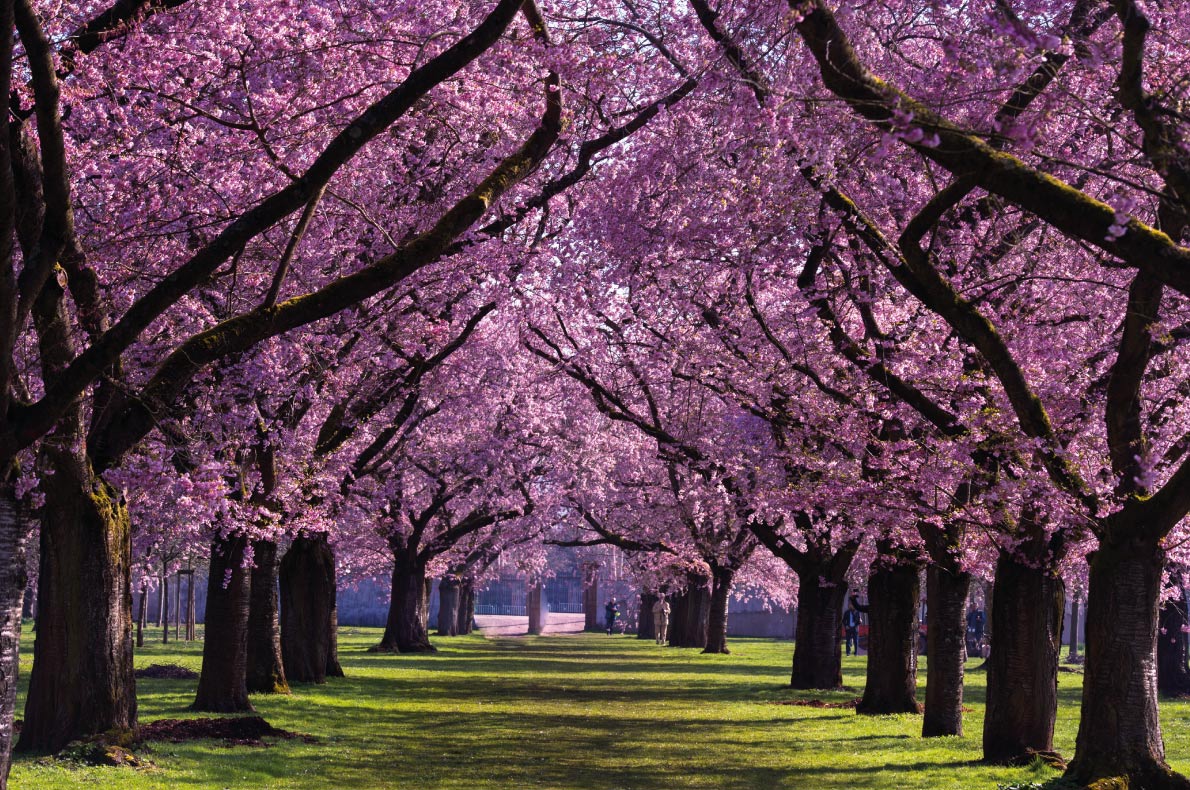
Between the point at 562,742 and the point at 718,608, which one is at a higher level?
the point at 562,742

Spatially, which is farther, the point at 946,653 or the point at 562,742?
the point at 946,653

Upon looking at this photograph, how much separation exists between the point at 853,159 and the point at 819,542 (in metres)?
17.7

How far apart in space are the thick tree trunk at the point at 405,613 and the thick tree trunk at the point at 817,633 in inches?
757

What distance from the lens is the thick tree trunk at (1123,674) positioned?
43.1 feet

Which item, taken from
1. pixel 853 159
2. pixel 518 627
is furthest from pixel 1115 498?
pixel 518 627

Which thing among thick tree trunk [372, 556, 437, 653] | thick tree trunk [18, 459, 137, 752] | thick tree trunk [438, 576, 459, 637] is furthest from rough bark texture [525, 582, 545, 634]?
thick tree trunk [18, 459, 137, 752]

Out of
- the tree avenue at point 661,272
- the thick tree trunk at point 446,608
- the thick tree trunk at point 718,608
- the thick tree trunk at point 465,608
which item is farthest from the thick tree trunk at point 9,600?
the thick tree trunk at point 465,608

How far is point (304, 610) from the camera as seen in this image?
99.1 feet

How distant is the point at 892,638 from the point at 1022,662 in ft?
26.6

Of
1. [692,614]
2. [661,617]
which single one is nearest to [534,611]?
[661,617]

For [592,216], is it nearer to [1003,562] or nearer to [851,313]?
[851,313]

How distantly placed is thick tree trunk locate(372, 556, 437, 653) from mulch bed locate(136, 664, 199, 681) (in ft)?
55.8

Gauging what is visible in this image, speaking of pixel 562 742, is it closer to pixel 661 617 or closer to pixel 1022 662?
pixel 1022 662

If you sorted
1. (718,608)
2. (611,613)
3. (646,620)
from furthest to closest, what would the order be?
(611,613) → (646,620) → (718,608)
